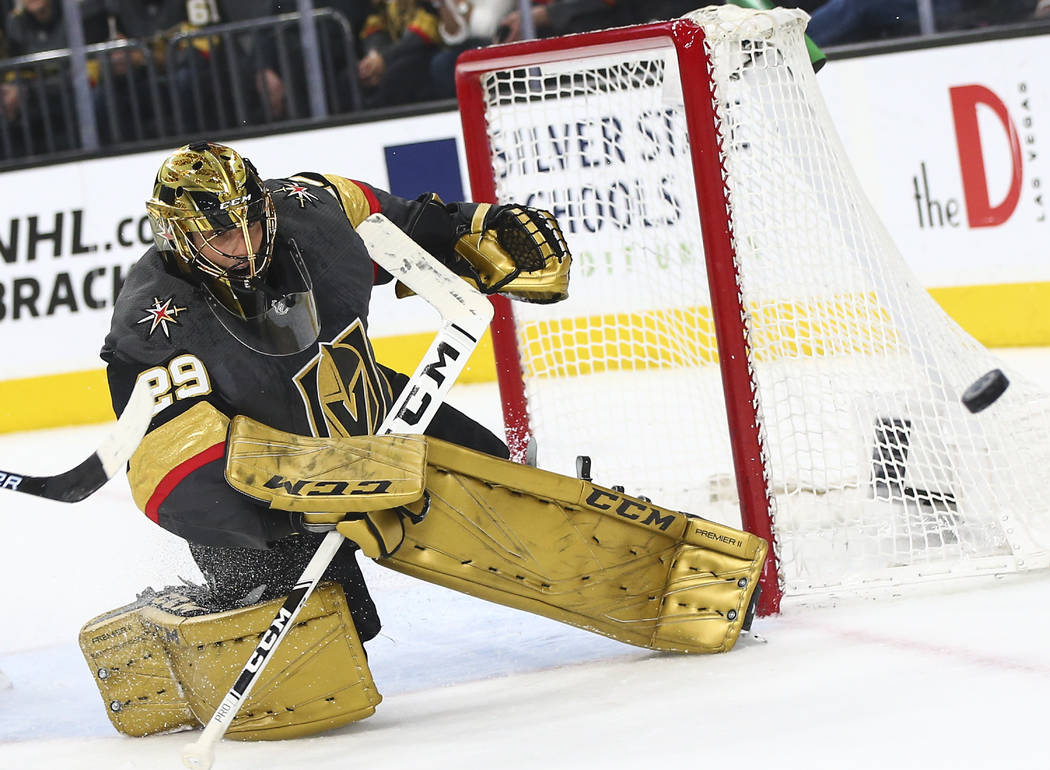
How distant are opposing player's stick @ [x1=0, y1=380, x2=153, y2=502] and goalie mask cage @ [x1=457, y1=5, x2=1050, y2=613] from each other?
101 cm

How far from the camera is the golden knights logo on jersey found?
2205 mm

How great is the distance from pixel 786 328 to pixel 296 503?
4.03ft

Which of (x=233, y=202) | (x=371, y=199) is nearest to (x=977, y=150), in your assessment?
(x=371, y=199)

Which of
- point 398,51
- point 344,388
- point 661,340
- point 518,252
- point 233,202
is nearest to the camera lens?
point 233,202

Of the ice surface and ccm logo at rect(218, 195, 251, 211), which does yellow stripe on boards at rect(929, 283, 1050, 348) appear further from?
ccm logo at rect(218, 195, 251, 211)

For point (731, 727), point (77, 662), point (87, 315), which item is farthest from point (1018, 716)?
point (87, 315)

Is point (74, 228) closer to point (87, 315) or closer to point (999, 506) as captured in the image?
point (87, 315)

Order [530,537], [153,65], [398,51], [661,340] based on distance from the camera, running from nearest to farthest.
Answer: [530,537] → [661,340] → [398,51] → [153,65]

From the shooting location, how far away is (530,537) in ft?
7.09

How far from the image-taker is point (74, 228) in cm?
504

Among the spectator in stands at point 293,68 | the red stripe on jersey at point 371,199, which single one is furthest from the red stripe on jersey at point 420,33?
the red stripe on jersey at point 371,199

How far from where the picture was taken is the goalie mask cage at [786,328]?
235cm

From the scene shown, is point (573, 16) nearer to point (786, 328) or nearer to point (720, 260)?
point (786, 328)

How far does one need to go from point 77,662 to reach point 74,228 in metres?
2.71
